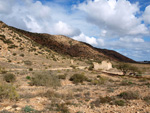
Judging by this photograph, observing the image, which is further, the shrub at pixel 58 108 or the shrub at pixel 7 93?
the shrub at pixel 7 93

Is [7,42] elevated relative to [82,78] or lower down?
elevated

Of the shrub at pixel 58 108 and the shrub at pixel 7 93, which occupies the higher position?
the shrub at pixel 7 93

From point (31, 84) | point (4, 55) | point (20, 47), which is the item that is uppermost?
point (20, 47)

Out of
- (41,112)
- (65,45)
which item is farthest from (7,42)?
(65,45)

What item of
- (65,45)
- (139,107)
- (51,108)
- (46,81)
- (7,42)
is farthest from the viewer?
(65,45)

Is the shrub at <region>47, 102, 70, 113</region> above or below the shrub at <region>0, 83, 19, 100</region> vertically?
below

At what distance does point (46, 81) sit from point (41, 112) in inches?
245

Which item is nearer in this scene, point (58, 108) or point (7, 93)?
point (58, 108)

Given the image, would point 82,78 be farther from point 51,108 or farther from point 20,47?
point 20,47

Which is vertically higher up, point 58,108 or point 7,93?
point 7,93

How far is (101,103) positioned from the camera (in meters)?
7.02

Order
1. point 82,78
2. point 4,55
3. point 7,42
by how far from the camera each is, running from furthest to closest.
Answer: point 7,42 < point 4,55 < point 82,78

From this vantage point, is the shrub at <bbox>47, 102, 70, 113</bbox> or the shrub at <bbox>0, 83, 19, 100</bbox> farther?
the shrub at <bbox>0, 83, 19, 100</bbox>

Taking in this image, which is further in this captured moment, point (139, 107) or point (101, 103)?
point (101, 103)
